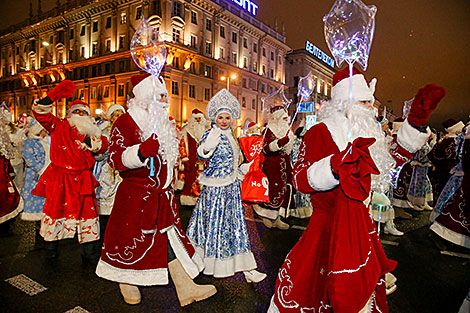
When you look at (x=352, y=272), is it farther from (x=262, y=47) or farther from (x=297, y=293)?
(x=262, y=47)

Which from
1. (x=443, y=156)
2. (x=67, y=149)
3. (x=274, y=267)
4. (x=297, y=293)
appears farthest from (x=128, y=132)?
(x=443, y=156)

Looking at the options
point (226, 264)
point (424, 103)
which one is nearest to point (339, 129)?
point (424, 103)

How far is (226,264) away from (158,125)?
5.90ft

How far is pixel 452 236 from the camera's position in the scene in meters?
4.64

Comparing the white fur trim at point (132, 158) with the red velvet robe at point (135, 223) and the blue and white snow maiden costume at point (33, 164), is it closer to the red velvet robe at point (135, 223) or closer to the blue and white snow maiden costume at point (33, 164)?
the red velvet robe at point (135, 223)

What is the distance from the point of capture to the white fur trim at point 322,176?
193 cm

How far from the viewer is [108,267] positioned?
3016mm

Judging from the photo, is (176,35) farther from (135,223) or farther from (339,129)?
(339,129)

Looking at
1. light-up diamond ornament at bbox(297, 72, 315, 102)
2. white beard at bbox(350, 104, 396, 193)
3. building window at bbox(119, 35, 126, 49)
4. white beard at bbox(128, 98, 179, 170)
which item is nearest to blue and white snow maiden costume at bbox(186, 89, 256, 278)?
white beard at bbox(128, 98, 179, 170)

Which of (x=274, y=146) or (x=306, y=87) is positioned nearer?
(x=274, y=146)

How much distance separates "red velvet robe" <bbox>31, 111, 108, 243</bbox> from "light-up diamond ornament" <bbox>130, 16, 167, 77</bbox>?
6.15ft

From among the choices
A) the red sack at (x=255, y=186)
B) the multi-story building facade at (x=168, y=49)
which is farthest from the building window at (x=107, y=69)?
the red sack at (x=255, y=186)

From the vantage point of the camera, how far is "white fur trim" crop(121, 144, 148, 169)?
2.77 meters

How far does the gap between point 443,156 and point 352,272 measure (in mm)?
6656
